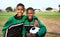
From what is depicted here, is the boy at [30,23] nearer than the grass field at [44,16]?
Yes

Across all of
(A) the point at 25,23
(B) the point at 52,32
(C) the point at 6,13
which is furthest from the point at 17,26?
(B) the point at 52,32

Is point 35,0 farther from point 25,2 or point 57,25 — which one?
point 57,25

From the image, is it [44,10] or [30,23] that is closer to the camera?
[30,23]

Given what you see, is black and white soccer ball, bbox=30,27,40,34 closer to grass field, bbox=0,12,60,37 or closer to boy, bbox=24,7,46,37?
boy, bbox=24,7,46,37

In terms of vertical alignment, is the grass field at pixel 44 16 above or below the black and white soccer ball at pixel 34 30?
above

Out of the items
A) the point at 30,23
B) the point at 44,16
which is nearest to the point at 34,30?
the point at 30,23

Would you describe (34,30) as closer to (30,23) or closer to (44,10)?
(30,23)

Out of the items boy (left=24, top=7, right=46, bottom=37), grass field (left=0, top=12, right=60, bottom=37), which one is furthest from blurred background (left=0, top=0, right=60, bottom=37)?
boy (left=24, top=7, right=46, bottom=37)

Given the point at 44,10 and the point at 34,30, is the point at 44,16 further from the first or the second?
the point at 34,30

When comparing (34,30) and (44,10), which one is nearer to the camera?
(34,30)

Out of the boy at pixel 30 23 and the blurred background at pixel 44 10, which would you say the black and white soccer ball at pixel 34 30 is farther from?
the blurred background at pixel 44 10

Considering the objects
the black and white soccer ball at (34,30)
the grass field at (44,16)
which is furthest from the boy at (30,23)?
the grass field at (44,16)

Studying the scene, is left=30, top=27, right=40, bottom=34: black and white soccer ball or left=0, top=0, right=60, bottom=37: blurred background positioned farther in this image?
left=0, top=0, right=60, bottom=37: blurred background

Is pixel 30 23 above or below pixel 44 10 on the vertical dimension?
below
